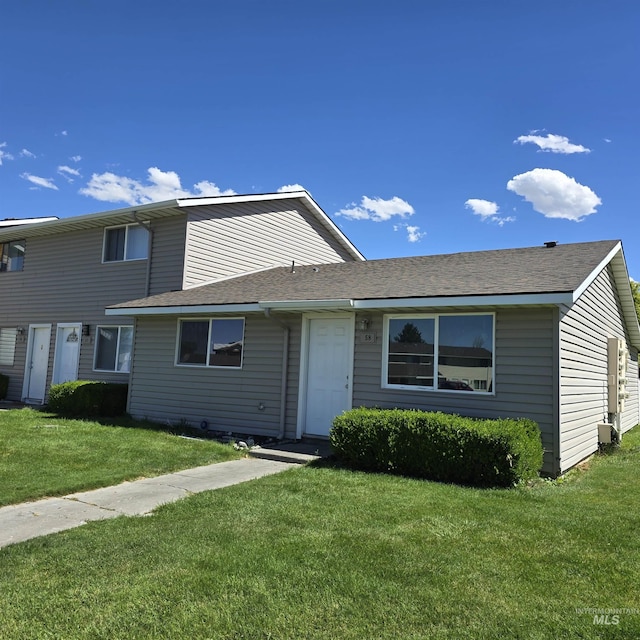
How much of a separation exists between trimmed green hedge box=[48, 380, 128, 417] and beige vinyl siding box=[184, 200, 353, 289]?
10.8 ft

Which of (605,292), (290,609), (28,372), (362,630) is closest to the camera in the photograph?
(362,630)

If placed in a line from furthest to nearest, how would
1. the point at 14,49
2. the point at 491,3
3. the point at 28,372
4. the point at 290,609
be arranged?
the point at 28,372, the point at 14,49, the point at 491,3, the point at 290,609

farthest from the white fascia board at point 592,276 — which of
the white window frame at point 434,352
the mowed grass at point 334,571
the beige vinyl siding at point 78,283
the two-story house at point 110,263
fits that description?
the beige vinyl siding at point 78,283

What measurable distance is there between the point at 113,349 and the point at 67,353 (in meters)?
2.14

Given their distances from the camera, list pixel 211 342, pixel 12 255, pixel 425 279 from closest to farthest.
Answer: pixel 425 279, pixel 211 342, pixel 12 255

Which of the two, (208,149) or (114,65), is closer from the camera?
(114,65)

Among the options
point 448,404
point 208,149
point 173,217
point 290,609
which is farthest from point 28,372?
point 290,609

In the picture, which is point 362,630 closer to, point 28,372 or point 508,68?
point 508,68

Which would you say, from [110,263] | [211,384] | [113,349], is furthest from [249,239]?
[211,384]

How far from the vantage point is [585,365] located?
899 centimetres

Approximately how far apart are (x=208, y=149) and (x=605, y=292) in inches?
435

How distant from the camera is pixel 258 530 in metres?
4.48

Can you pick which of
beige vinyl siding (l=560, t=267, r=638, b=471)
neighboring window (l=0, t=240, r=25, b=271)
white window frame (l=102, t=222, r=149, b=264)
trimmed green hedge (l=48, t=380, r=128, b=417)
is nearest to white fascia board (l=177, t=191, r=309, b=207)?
white window frame (l=102, t=222, r=149, b=264)

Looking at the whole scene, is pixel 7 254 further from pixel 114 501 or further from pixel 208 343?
pixel 114 501
